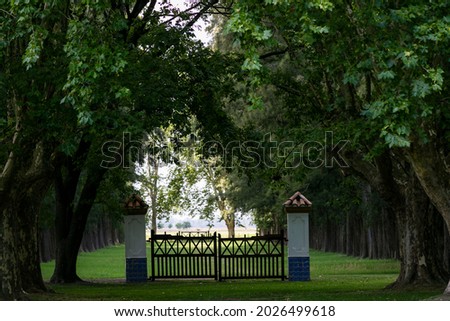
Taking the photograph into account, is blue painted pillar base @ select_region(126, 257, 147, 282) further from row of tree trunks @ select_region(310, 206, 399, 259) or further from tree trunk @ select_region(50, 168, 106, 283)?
row of tree trunks @ select_region(310, 206, 399, 259)

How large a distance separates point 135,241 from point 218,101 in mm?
6803

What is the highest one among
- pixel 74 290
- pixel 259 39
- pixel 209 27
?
pixel 209 27

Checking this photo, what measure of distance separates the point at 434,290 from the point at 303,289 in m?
4.36

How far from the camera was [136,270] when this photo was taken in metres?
31.9

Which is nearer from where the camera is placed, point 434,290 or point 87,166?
point 434,290

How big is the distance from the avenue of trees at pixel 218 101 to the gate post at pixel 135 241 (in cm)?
62

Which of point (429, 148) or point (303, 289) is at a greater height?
point (429, 148)

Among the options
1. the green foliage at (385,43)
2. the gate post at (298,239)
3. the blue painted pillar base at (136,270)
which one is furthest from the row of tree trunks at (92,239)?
the green foliage at (385,43)

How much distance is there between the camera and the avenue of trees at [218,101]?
1669 centimetres

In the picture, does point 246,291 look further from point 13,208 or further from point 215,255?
point 13,208

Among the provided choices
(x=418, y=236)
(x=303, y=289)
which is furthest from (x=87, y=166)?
(x=418, y=236)

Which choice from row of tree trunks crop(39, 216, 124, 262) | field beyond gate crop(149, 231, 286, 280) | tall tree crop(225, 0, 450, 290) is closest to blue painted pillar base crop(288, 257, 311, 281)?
field beyond gate crop(149, 231, 286, 280)

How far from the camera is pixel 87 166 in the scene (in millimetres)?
28094

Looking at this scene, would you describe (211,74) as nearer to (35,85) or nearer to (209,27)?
(35,85)
